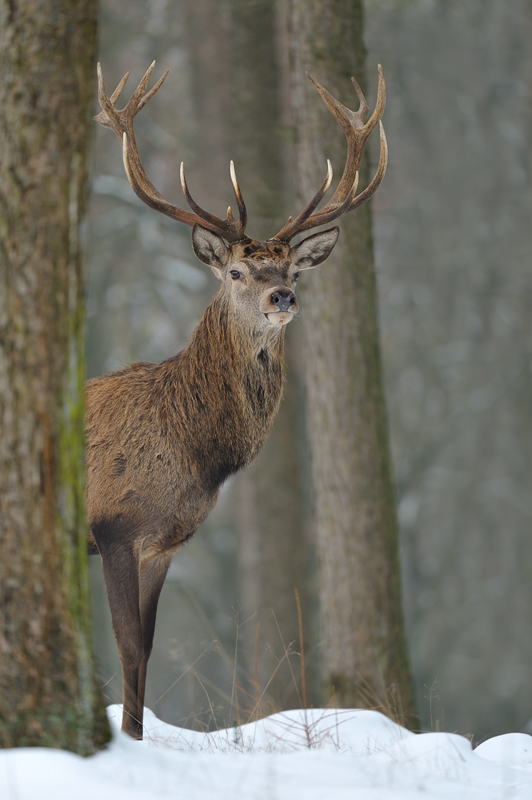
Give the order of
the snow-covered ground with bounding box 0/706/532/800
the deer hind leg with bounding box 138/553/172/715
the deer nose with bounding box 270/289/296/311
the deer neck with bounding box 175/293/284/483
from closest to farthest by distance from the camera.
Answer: the snow-covered ground with bounding box 0/706/532/800 < the deer nose with bounding box 270/289/296/311 < the deer neck with bounding box 175/293/284/483 < the deer hind leg with bounding box 138/553/172/715

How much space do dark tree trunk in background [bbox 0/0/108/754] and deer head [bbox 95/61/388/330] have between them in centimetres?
160

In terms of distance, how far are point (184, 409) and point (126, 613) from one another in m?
1.11

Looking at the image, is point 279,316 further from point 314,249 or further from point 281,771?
point 281,771

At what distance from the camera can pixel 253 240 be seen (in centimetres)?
516

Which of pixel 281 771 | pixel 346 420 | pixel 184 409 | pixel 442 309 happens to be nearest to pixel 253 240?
pixel 184 409

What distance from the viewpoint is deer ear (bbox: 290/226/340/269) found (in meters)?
5.34

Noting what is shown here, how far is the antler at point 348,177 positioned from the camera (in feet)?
17.1

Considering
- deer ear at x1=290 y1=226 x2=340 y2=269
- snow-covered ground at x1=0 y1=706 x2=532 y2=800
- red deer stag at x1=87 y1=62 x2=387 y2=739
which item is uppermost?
deer ear at x1=290 y1=226 x2=340 y2=269

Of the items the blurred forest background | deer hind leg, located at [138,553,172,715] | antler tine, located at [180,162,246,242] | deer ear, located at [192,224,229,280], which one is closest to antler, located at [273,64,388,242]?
antler tine, located at [180,162,246,242]

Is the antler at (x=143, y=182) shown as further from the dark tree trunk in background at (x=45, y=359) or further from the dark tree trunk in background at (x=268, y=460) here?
the dark tree trunk in background at (x=268, y=460)

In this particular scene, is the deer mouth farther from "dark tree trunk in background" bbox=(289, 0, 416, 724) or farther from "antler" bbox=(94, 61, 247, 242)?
"dark tree trunk in background" bbox=(289, 0, 416, 724)

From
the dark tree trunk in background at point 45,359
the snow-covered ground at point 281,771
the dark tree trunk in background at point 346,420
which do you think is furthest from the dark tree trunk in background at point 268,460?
the dark tree trunk in background at point 45,359

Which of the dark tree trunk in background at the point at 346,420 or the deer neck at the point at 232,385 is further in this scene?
the dark tree trunk in background at the point at 346,420

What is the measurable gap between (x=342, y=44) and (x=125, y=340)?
828 centimetres
